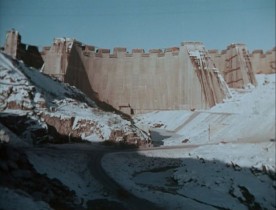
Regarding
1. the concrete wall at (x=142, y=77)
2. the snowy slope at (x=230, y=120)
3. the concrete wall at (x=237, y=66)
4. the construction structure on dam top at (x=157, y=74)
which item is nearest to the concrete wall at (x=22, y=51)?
the construction structure on dam top at (x=157, y=74)

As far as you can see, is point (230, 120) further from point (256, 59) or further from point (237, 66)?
point (256, 59)

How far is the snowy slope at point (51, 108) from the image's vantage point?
15.3 metres

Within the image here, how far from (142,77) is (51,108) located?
1523 cm

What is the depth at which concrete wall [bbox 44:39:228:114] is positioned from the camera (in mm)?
24875

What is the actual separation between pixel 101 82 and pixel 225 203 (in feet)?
60.6

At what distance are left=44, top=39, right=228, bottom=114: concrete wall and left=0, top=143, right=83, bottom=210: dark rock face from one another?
40.6 ft

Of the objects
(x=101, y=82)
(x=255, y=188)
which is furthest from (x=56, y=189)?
(x=101, y=82)

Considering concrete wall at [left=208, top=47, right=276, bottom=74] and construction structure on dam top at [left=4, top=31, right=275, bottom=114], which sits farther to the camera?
concrete wall at [left=208, top=47, right=276, bottom=74]

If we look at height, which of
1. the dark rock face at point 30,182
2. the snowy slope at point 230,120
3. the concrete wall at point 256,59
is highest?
the concrete wall at point 256,59

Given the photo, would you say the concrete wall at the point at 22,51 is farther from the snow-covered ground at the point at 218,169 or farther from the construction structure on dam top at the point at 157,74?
the snow-covered ground at the point at 218,169

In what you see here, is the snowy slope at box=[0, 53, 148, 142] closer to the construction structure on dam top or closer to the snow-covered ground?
the snow-covered ground

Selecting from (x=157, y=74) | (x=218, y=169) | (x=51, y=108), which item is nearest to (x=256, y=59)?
(x=157, y=74)

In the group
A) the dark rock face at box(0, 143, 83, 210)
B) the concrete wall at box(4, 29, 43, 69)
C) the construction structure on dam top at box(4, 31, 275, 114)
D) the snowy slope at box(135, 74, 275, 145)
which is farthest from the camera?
the construction structure on dam top at box(4, 31, 275, 114)

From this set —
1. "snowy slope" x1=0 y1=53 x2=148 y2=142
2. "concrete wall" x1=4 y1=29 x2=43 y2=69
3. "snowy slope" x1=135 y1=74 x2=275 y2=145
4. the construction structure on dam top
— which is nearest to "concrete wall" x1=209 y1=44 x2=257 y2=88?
the construction structure on dam top
